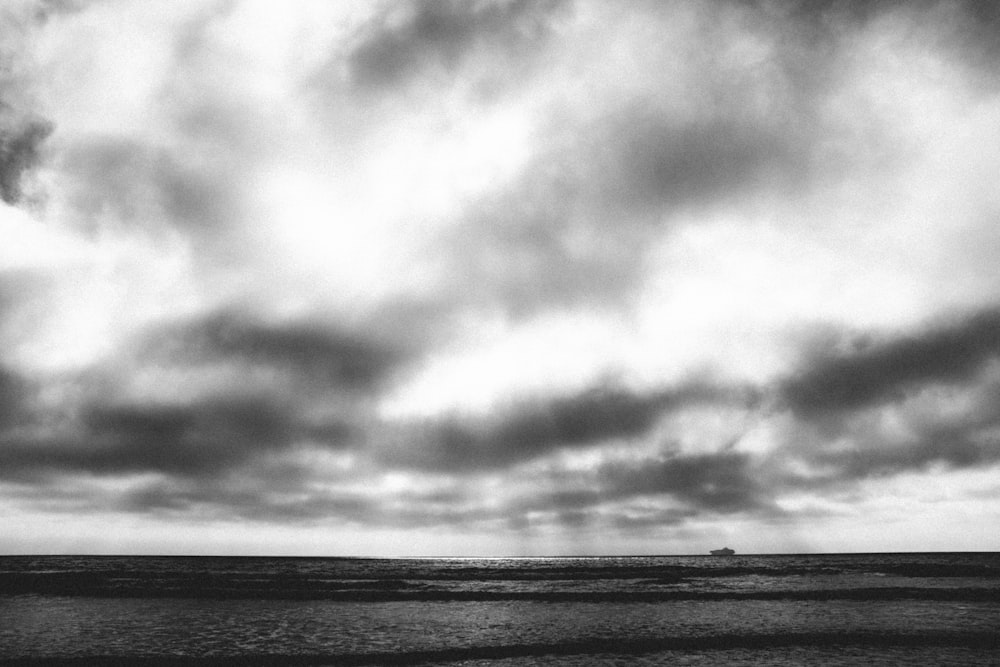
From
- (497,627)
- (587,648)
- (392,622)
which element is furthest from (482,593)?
(587,648)

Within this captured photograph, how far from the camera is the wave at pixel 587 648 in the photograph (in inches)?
854

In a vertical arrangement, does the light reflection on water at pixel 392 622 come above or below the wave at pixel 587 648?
below

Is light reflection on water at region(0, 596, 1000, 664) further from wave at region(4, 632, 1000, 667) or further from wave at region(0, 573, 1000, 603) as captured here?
wave at region(0, 573, 1000, 603)

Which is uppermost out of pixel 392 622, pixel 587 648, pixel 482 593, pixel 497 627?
pixel 587 648

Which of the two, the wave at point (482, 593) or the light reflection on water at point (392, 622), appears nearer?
the light reflection on water at point (392, 622)

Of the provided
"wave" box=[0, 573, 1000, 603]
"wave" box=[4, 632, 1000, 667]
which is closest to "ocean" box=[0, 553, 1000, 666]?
"wave" box=[4, 632, 1000, 667]

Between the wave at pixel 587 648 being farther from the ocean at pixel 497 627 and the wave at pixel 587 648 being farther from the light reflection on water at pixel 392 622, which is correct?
the light reflection on water at pixel 392 622

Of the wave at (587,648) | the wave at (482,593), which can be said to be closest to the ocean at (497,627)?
the wave at (587,648)

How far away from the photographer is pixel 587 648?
79.2 feet

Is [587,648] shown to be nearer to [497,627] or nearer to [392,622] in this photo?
[497,627]

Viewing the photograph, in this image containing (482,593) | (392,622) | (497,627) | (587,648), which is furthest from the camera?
(482,593)

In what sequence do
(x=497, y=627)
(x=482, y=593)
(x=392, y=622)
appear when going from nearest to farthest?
(x=497, y=627) → (x=392, y=622) → (x=482, y=593)

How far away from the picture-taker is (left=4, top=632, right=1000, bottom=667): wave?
21.7 meters

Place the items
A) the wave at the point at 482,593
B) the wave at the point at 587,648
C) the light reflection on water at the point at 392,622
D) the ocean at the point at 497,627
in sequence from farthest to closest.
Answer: the wave at the point at 482,593 → the light reflection on water at the point at 392,622 → the ocean at the point at 497,627 → the wave at the point at 587,648
